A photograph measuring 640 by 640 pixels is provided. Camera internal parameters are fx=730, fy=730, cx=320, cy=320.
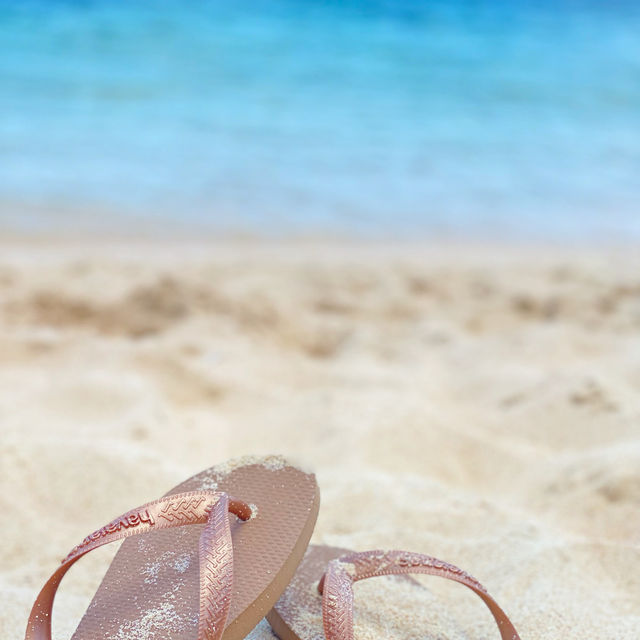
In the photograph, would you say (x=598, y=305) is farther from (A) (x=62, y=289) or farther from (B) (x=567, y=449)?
(A) (x=62, y=289)

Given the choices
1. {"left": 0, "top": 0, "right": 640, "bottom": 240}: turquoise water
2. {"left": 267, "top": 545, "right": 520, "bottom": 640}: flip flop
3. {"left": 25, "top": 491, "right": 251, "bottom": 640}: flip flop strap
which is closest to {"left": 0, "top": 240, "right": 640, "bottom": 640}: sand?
{"left": 267, "top": 545, "right": 520, "bottom": 640}: flip flop

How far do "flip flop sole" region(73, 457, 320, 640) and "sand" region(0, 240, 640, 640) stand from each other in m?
0.11

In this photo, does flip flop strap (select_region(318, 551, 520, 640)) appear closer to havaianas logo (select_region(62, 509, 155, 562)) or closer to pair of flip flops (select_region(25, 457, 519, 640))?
pair of flip flops (select_region(25, 457, 519, 640))

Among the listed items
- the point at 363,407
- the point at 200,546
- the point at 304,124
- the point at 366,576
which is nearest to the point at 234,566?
the point at 200,546

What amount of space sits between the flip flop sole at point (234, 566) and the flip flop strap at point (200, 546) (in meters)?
0.04

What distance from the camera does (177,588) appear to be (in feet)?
3.14

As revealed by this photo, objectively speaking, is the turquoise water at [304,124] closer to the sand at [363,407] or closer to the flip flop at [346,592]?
the sand at [363,407]

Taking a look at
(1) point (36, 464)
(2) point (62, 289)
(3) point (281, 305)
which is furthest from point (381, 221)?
(1) point (36, 464)

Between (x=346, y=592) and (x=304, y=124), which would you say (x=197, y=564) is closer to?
(x=346, y=592)

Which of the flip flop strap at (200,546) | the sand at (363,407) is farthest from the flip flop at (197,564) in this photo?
the sand at (363,407)

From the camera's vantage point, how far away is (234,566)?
937 millimetres

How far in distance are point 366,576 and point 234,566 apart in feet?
0.63

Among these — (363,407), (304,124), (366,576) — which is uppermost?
(366,576)

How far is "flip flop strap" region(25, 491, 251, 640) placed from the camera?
0.84 meters
